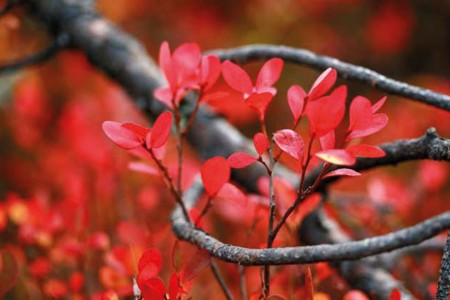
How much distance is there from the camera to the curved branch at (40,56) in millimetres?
1247

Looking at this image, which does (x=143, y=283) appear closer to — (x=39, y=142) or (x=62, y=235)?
(x=62, y=235)

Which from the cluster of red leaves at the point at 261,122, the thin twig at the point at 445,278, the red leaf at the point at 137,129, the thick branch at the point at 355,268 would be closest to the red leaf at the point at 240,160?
the cluster of red leaves at the point at 261,122

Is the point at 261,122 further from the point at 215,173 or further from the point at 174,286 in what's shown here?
the point at 174,286

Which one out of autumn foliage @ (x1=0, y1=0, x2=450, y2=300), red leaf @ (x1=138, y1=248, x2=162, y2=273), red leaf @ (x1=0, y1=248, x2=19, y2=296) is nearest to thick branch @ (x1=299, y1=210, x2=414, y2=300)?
autumn foliage @ (x1=0, y1=0, x2=450, y2=300)

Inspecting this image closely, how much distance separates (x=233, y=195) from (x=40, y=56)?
2.65 feet

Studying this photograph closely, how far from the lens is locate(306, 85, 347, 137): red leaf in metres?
Result: 0.56

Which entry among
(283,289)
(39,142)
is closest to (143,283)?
(283,289)

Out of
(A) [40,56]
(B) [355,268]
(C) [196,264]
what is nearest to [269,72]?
(C) [196,264]

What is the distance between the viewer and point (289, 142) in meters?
0.58

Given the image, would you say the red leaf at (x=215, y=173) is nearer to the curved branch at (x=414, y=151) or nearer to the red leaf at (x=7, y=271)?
the curved branch at (x=414, y=151)

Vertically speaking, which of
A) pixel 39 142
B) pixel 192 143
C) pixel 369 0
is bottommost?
pixel 39 142

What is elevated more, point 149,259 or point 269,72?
point 269,72

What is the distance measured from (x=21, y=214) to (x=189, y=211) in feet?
1.59

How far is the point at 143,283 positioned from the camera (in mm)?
616
